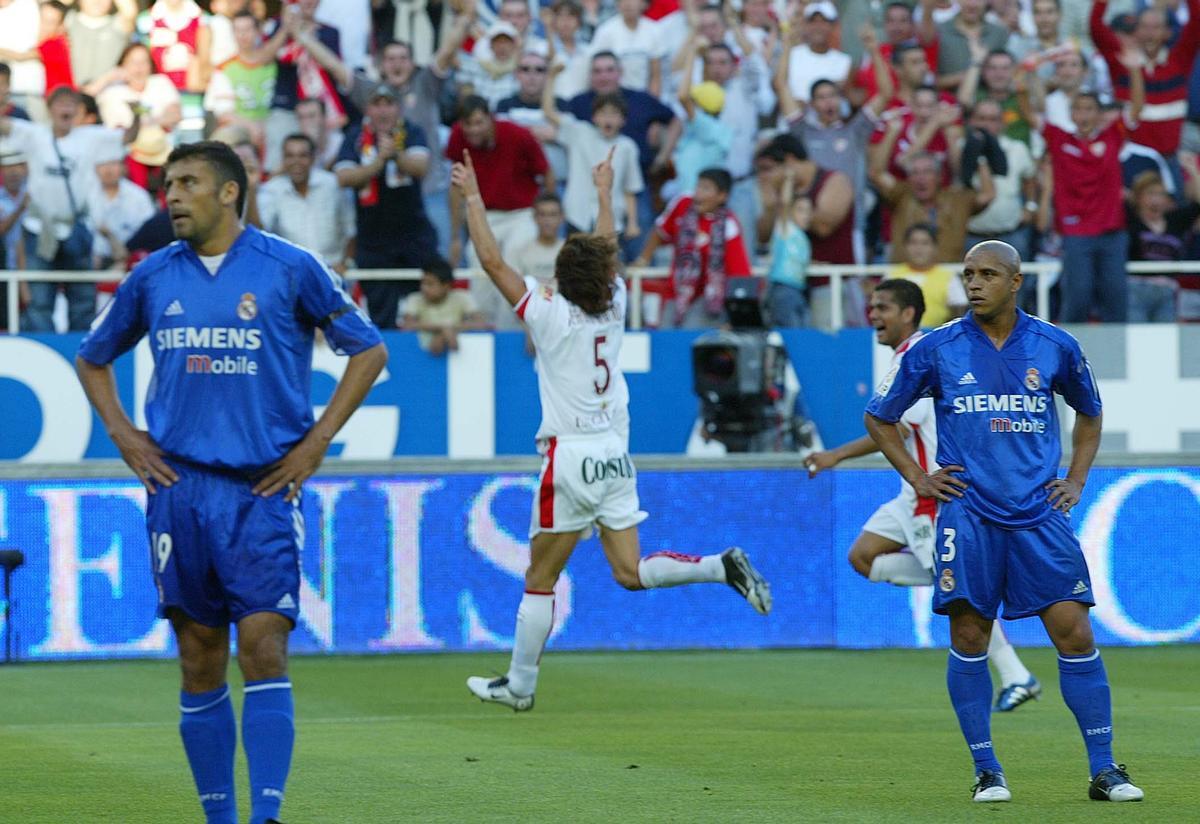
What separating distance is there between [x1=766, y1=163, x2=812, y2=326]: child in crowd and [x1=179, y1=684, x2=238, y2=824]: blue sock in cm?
1044

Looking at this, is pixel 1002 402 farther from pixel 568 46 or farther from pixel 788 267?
pixel 568 46

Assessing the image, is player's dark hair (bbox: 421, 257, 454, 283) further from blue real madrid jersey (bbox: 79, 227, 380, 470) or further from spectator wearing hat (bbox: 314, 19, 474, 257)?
blue real madrid jersey (bbox: 79, 227, 380, 470)

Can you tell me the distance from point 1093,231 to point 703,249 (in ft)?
10.6

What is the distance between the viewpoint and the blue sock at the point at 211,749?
625 centimetres

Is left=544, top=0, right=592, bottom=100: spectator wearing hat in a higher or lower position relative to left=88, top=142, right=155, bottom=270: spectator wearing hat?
higher

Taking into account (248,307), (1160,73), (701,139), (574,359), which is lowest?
(574,359)

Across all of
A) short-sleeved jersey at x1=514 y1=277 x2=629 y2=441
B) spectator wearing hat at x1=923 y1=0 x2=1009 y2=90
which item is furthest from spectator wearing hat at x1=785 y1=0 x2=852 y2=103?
short-sleeved jersey at x1=514 y1=277 x2=629 y2=441

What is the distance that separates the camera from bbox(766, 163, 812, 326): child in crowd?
16.2 meters

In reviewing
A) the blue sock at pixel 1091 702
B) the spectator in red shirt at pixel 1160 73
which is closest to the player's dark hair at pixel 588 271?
the blue sock at pixel 1091 702

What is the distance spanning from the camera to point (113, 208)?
54.5 feet

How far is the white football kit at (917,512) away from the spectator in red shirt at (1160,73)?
24.8ft

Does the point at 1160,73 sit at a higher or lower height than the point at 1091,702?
higher

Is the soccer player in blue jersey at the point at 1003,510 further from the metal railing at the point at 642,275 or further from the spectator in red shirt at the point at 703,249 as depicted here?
the metal railing at the point at 642,275

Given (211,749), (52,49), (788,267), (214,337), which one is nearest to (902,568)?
(788,267)
